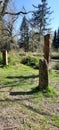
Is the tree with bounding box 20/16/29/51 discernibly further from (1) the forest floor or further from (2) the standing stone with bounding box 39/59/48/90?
(1) the forest floor

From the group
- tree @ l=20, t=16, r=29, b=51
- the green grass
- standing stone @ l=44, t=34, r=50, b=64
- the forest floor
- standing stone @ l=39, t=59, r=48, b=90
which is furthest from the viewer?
tree @ l=20, t=16, r=29, b=51

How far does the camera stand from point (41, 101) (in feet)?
26.5

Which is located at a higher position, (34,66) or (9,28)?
(9,28)

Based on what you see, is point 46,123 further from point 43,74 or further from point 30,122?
point 43,74

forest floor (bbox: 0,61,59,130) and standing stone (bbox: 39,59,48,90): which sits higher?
standing stone (bbox: 39,59,48,90)

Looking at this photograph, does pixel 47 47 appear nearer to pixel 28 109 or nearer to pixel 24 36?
pixel 28 109

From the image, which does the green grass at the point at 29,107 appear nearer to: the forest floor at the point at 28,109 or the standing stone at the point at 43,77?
the forest floor at the point at 28,109

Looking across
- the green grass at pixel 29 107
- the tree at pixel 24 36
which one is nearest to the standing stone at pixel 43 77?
the green grass at pixel 29 107

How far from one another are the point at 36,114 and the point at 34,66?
13035mm

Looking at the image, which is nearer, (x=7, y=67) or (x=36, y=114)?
(x=36, y=114)

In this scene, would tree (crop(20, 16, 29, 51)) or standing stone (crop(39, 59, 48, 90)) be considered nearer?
standing stone (crop(39, 59, 48, 90))

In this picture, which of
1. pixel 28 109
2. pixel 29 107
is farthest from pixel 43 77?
pixel 28 109

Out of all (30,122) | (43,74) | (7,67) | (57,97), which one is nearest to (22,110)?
(30,122)

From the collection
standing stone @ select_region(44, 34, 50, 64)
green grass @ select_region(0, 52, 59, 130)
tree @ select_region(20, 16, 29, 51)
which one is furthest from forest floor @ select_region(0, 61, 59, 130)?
tree @ select_region(20, 16, 29, 51)
